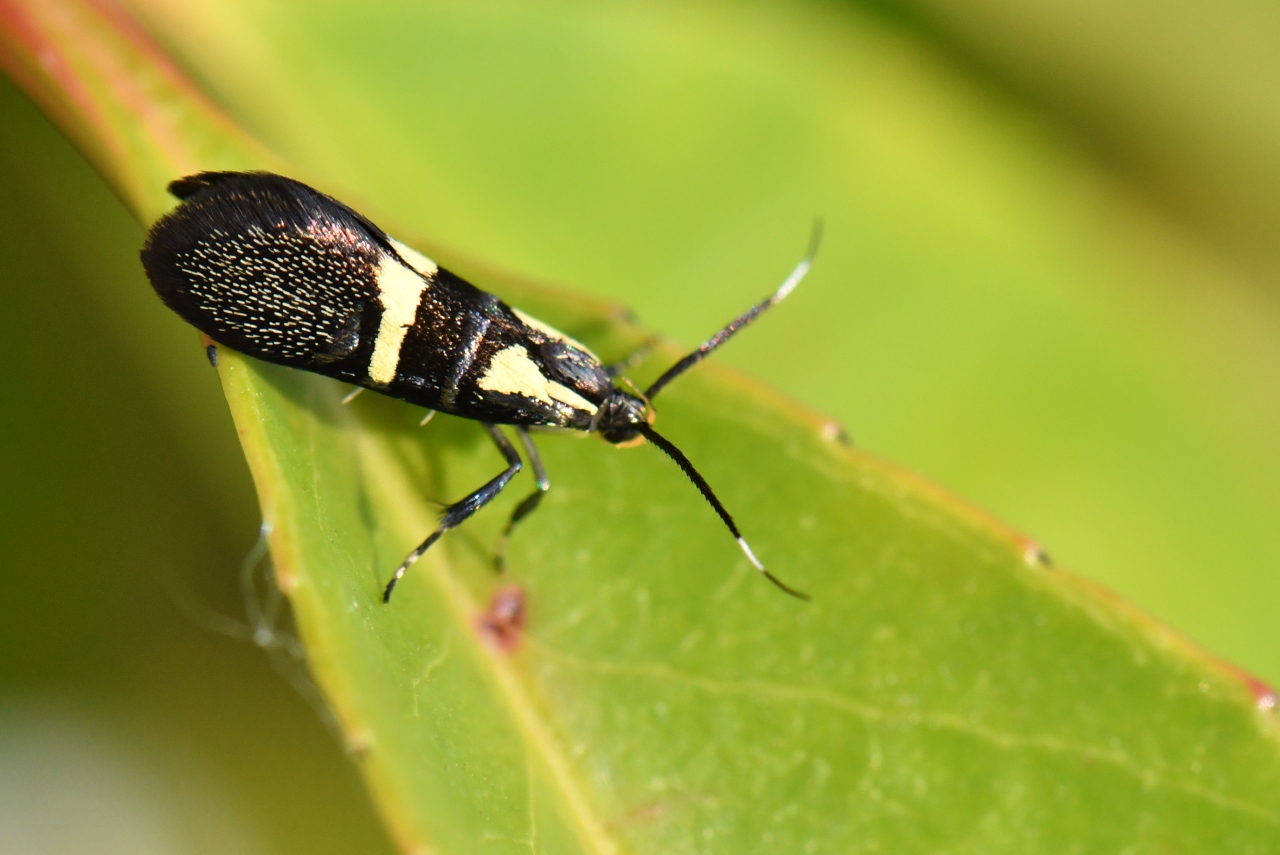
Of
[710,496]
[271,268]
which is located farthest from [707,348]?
[271,268]

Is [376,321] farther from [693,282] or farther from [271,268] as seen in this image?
[693,282]

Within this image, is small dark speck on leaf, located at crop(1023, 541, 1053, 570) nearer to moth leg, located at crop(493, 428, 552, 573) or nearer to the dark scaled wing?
moth leg, located at crop(493, 428, 552, 573)

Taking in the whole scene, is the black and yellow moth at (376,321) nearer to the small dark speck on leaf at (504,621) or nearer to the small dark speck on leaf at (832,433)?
the small dark speck on leaf at (504,621)

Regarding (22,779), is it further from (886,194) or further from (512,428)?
(886,194)

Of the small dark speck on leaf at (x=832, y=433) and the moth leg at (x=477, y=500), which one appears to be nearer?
the moth leg at (x=477, y=500)

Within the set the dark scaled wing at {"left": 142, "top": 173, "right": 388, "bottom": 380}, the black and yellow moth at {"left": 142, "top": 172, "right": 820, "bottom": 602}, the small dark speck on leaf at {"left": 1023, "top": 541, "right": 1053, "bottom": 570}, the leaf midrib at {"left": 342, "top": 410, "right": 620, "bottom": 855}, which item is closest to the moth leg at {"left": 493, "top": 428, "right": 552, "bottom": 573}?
the black and yellow moth at {"left": 142, "top": 172, "right": 820, "bottom": 602}

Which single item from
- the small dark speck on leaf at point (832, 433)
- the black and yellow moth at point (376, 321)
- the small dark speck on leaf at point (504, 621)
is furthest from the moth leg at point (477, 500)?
the small dark speck on leaf at point (832, 433)
